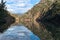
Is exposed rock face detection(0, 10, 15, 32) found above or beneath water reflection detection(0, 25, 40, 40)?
beneath

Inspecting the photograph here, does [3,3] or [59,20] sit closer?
[59,20]

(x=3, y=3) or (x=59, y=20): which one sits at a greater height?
(x=3, y=3)

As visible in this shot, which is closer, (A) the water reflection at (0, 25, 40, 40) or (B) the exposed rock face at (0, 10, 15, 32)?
(A) the water reflection at (0, 25, 40, 40)

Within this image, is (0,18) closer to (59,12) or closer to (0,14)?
(0,14)

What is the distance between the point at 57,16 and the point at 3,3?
2402cm

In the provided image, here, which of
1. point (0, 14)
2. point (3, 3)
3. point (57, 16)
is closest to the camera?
point (0, 14)

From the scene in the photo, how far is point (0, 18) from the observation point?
81.3 metres

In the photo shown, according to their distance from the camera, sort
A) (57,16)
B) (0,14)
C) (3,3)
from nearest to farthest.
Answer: (0,14), (57,16), (3,3)

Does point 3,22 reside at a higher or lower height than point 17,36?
lower

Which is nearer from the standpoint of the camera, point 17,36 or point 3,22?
point 17,36

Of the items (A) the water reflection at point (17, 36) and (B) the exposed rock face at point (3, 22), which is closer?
(A) the water reflection at point (17, 36)

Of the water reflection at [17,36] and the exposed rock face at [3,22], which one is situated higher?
the water reflection at [17,36]

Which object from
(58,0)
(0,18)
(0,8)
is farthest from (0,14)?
(58,0)

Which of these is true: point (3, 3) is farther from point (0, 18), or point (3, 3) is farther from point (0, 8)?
point (0, 18)
